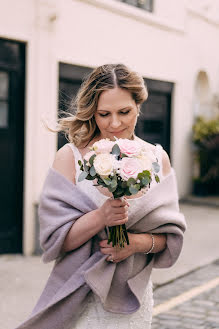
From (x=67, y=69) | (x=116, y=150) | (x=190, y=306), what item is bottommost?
(x=190, y=306)

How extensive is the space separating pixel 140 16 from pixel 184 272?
5.03 meters

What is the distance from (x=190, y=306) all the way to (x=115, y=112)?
3.13m

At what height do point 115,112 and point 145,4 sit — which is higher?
point 145,4

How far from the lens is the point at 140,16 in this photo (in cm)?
905

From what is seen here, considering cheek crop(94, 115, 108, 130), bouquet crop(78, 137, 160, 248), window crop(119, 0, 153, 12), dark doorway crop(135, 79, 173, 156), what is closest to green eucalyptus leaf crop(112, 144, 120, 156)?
bouquet crop(78, 137, 160, 248)

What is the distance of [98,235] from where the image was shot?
2268 millimetres

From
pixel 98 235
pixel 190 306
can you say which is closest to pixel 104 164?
pixel 98 235

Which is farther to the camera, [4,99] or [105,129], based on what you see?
[4,99]

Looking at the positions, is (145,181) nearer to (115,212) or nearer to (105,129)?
(115,212)

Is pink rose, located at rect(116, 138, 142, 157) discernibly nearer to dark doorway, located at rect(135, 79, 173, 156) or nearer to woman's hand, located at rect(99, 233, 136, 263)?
woman's hand, located at rect(99, 233, 136, 263)

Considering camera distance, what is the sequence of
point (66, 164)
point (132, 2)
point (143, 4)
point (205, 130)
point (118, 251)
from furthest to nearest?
point (205, 130) < point (143, 4) < point (132, 2) < point (66, 164) < point (118, 251)

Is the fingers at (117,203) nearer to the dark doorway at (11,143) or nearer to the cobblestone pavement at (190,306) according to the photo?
the cobblestone pavement at (190,306)

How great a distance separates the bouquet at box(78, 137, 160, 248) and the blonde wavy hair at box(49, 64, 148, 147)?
30cm

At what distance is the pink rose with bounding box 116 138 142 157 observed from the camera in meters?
2.02
